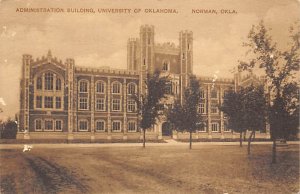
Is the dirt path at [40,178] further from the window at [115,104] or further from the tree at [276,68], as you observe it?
the tree at [276,68]

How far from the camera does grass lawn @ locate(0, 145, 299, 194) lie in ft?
26.0

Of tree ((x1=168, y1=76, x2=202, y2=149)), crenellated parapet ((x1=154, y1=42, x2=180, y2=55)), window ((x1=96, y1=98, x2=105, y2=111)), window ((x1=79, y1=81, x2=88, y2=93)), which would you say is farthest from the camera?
window ((x1=96, y1=98, x2=105, y2=111))

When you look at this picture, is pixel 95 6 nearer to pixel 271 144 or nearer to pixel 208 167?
pixel 208 167

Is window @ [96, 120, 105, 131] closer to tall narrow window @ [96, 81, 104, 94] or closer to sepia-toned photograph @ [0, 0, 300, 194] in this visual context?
sepia-toned photograph @ [0, 0, 300, 194]

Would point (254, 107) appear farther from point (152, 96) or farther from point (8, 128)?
point (8, 128)

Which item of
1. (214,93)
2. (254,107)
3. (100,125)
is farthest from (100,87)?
(254,107)

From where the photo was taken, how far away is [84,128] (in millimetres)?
10445

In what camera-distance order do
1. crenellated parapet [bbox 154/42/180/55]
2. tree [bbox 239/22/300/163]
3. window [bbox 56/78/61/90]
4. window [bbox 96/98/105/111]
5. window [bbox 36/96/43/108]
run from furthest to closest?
1. window [bbox 96/98/105/111]
2. window [bbox 56/78/61/90]
3. window [bbox 36/96/43/108]
4. crenellated parapet [bbox 154/42/180/55]
5. tree [bbox 239/22/300/163]

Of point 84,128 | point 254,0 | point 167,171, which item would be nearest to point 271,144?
point 167,171

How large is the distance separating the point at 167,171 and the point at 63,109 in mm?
3711

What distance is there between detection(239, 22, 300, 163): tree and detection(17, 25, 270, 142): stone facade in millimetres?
425

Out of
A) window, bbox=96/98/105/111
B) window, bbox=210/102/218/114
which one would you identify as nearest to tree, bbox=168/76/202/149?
window, bbox=210/102/218/114

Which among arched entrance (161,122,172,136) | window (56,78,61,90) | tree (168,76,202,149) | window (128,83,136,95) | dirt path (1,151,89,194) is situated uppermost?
window (56,78,61,90)

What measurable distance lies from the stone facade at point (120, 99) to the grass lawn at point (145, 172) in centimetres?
72
